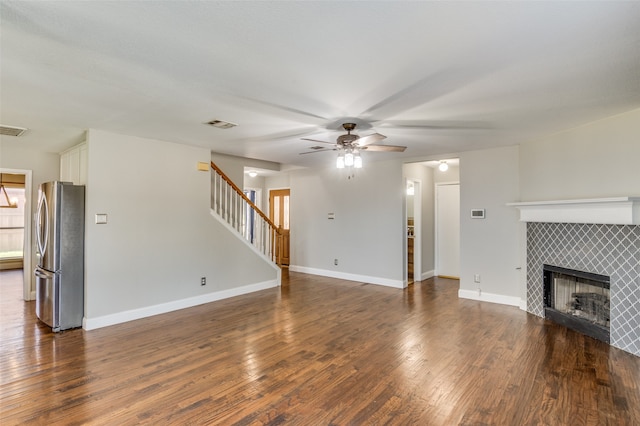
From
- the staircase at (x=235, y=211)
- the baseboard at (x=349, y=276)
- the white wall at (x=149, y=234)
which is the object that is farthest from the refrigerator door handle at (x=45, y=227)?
the baseboard at (x=349, y=276)

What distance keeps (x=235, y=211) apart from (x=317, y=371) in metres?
3.73

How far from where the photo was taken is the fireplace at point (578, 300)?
12.2 ft

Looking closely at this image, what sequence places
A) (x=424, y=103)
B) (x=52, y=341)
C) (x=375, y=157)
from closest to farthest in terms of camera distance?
(x=424, y=103), (x=52, y=341), (x=375, y=157)

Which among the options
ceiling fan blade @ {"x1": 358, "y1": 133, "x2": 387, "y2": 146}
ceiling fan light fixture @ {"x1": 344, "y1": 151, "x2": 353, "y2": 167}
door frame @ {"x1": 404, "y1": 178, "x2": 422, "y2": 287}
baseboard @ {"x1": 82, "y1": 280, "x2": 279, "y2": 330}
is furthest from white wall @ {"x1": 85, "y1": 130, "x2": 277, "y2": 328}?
door frame @ {"x1": 404, "y1": 178, "x2": 422, "y2": 287}

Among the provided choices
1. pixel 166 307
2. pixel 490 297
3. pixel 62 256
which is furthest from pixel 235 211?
pixel 490 297

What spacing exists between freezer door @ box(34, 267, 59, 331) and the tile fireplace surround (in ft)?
20.3

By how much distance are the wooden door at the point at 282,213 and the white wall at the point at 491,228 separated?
14.9 feet

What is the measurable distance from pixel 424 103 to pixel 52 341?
186 inches

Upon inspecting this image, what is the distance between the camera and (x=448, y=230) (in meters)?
7.24

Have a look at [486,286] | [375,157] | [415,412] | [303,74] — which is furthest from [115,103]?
Answer: [486,286]

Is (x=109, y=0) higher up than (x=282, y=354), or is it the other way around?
(x=109, y=0)

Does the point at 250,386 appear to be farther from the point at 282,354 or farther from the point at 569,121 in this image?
the point at 569,121

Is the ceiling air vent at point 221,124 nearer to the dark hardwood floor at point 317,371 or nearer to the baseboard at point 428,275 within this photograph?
the dark hardwood floor at point 317,371

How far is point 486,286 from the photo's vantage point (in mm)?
5262
